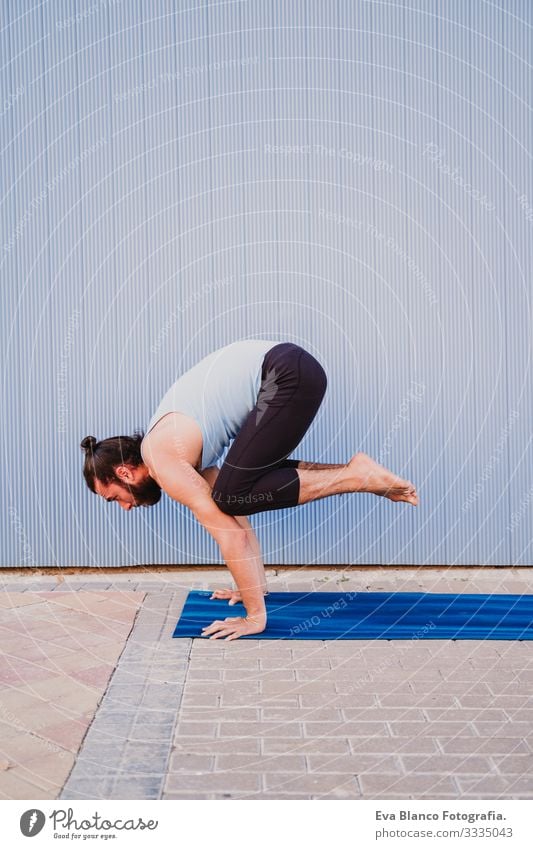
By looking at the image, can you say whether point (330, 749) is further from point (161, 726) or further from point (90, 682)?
point (90, 682)

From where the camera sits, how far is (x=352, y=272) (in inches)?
183

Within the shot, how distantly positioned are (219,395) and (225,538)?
0.59m

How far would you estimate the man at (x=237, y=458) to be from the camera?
3.53 meters

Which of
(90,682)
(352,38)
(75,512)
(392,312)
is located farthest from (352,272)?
(90,682)

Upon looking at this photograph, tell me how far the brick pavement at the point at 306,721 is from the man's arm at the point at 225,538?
11 cm

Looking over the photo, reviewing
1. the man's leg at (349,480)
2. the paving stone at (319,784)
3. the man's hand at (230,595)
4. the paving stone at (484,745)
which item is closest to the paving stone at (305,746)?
the paving stone at (319,784)

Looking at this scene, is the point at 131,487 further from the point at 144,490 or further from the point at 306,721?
the point at 306,721

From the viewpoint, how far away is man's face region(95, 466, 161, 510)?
3709 millimetres

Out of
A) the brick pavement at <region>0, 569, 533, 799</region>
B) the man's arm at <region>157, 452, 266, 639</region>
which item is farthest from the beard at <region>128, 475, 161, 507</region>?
the brick pavement at <region>0, 569, 533, 799</region>

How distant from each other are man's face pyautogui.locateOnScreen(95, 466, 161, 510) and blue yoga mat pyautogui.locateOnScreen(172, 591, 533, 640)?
543 mm

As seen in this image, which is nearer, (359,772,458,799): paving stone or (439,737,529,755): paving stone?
(359,772,458,799): paving stone

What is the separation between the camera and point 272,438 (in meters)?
3.60

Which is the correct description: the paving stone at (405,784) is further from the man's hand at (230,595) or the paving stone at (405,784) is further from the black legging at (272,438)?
the man's hand at (230,595)

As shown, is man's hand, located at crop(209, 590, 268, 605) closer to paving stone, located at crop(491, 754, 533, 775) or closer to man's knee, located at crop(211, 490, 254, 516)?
man's knee, located at crop(211, 490, 254, 516)
